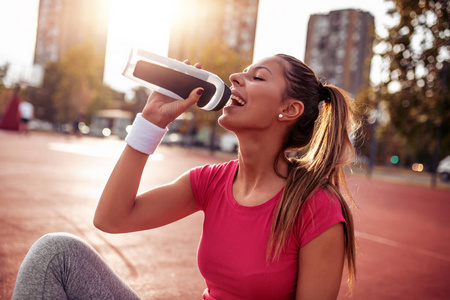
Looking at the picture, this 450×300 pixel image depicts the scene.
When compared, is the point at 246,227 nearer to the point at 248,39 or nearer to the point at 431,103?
the point at 431,103

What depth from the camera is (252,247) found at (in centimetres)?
173

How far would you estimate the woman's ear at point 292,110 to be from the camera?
201 centimetres

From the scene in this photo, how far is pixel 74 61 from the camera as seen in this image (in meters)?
45.1

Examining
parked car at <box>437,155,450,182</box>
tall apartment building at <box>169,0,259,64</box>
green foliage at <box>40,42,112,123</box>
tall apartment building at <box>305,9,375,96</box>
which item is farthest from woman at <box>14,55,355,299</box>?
tall apartment building at <box>305,9,375,96</box>

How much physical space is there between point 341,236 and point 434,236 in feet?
23.8

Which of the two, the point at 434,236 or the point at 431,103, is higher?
the point at 431,103

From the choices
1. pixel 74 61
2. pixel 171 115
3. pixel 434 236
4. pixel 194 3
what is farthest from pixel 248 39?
pixel 171 115

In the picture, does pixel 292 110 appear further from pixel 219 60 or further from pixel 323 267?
pixel 219 60

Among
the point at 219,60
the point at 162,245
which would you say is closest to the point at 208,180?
the point at 162,245

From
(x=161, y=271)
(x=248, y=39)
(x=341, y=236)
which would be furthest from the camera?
(x=248, y=39)

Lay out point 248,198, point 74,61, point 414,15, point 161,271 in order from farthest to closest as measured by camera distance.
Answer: point 74,61
point 414,15
point 161,271
point 248,198

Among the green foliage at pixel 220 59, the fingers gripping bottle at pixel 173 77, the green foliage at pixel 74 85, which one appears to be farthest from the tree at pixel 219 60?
the fingers gripping bottle at pixel 173 77

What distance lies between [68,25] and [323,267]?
92.1 meters

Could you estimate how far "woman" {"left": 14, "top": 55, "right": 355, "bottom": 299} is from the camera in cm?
165
